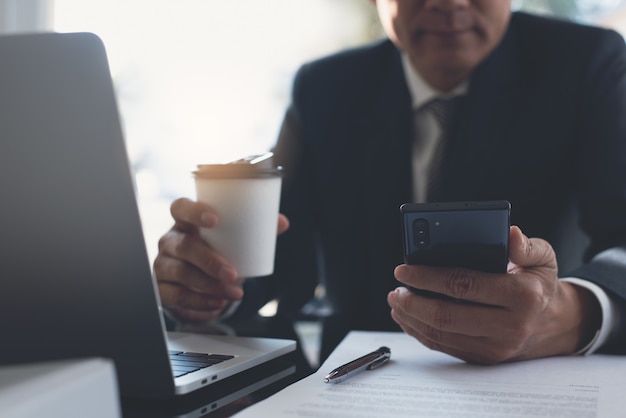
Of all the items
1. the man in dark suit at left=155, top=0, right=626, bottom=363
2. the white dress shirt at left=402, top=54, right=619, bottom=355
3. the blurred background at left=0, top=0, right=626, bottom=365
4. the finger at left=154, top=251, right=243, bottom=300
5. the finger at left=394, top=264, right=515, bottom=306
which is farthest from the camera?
the blurred background at left=0, top=0, right=626, bottom=365

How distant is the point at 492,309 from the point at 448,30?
71 cm

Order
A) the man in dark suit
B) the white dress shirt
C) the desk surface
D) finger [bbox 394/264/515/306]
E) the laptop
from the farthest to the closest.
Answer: the white dress shirt
the man in dark suit
finger [bbox 394/264/515/306]
the desk surface
the laptop

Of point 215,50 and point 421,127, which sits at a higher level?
point 215,50

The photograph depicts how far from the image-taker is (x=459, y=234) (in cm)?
61

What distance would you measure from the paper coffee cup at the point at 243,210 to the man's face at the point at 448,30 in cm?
59

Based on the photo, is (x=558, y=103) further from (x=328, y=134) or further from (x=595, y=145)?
(x=328, y=134)

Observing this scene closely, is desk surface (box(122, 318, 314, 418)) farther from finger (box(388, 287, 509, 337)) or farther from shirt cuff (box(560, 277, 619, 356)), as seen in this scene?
shirt cuff (box(560, 277, 619, 356))

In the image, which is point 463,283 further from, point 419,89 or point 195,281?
point 419,89

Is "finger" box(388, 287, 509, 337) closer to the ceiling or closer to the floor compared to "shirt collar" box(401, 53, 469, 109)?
closer to the floor

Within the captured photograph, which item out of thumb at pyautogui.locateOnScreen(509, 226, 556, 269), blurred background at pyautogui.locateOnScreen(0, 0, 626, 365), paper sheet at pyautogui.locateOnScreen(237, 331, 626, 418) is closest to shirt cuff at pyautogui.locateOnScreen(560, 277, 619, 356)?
paper sheet at pyautogui.locateOnScreen(237, 331, 626, 418)

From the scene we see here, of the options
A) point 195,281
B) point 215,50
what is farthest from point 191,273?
point 215,50

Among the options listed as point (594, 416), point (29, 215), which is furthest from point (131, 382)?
point (594, 416)

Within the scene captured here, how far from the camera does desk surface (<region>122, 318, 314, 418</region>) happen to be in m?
0.54

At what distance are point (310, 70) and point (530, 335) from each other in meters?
0.99
